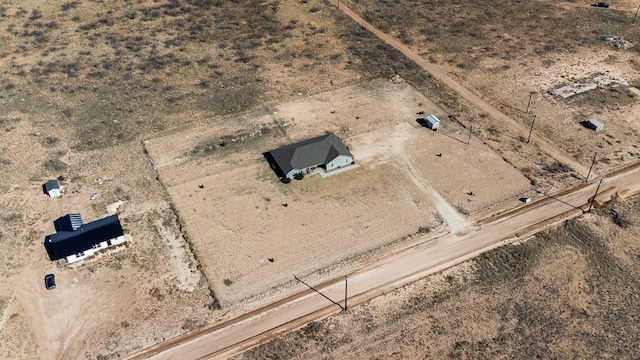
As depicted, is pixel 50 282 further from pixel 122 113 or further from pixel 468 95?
pixel 468 95

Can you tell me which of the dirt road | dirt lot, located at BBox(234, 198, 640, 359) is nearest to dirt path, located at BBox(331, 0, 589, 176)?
the dirt road

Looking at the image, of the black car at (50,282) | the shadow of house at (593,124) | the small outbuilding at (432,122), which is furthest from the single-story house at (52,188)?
the shadow of house at (593,124)

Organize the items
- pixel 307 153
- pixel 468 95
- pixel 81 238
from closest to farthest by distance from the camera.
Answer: pixel 81 238 < pixel 307 153 < pixel 468 95

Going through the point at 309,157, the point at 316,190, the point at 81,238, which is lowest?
the point at 316,190

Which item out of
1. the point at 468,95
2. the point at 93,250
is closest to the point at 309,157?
the point at 93,250

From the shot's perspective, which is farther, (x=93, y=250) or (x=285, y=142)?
(x=285, y=142)

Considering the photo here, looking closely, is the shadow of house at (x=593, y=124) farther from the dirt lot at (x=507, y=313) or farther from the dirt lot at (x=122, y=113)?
the dirt lot at (x=122, y=113)

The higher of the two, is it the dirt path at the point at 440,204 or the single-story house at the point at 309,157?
the single-story house at the point at 309,157
